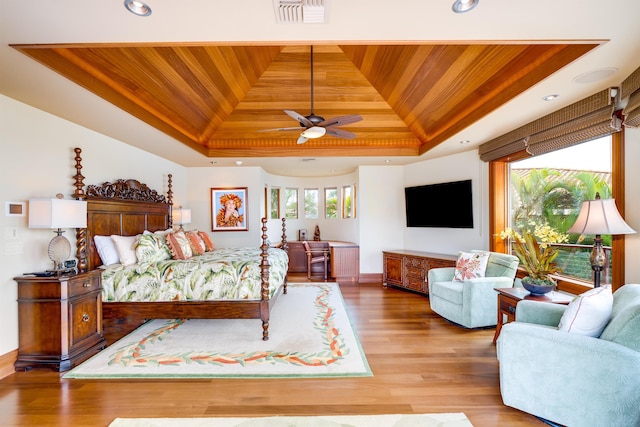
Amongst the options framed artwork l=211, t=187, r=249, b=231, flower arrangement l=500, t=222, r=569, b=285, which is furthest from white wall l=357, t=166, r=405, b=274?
flower arrangement l=500, t=222, r=569, b=285

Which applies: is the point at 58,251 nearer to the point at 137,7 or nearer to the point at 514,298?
the point at 137,7

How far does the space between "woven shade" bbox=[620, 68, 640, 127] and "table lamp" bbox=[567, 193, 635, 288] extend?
67cm

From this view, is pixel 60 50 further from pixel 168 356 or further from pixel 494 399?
pixel 494 399

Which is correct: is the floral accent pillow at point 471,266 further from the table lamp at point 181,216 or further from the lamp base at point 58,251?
the table lamp at point 181,216

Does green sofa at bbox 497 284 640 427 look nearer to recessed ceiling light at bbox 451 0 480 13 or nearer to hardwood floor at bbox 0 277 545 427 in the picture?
hardwood floor at bbox 0 277 545 427

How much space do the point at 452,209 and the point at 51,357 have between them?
5709 mm

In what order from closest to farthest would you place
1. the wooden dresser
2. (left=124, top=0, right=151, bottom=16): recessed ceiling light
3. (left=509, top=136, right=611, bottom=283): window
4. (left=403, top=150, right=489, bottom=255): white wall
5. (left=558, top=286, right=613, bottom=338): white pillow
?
1. (left=124, top=0, right=151, bottom=16): recessed ceiling light
2. (left=558, top=286, right=613, bottom=338): white pillow
3. (left=509, top=136, right=611, bottom=283): window
4. (left=403, top=150, right=489, bottom=255): white wall
5. the wooden dresser

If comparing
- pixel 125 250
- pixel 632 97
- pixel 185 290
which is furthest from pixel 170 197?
pixel 632 97

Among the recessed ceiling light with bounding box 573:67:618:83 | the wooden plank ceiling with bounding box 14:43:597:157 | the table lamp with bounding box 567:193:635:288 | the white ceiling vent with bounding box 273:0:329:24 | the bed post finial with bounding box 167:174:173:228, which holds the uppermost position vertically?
the wooden plank ceiling with bounding box 14:43:597:157

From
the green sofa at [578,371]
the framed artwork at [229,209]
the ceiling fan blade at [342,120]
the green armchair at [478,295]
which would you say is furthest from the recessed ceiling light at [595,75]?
the framed artwork at [229,209]

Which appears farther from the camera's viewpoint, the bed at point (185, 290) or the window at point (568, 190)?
the bed at point (185, 290)

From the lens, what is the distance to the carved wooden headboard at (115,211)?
3.37 metres

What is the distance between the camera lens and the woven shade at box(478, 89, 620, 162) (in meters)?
2.78

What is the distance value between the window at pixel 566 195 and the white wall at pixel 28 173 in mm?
5636
